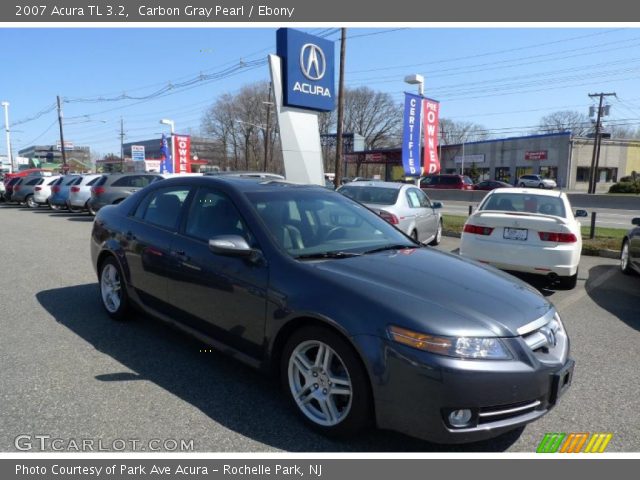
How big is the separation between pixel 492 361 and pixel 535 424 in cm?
100

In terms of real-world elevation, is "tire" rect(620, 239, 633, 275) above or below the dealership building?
below

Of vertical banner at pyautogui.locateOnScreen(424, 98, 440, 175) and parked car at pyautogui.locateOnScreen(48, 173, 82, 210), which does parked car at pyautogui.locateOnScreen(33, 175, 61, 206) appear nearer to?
parked car at pyautogui.locateOnScreen(48, 173, 82, 210)

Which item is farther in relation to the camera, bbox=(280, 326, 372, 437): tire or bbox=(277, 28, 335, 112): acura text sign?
bbox=(277, 28, 335, 112): acura text sign

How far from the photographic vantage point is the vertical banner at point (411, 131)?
50.2 feet

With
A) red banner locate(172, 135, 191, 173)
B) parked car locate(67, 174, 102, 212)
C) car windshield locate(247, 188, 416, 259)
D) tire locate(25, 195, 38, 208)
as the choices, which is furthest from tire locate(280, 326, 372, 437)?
red banner locate(172, 135, 191, 173)

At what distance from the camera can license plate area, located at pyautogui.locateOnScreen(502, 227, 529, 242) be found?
6.91 metres

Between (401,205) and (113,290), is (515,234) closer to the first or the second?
(401,205)

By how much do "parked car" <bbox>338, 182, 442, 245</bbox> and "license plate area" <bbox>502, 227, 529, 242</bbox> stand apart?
2.12 m

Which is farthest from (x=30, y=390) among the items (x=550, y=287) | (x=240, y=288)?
(x=550, y=287)

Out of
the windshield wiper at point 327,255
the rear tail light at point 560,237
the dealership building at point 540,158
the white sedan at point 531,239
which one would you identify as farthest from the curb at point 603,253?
the dealership building at point 540,158

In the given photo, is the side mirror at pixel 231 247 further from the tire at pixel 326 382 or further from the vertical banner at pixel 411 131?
the vertical banner at pixel 411 131

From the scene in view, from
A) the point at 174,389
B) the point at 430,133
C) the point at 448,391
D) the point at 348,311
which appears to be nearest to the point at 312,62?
the point at 430,133

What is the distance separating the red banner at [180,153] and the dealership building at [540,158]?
120 ft

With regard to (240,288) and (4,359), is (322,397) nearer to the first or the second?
(240,288)
